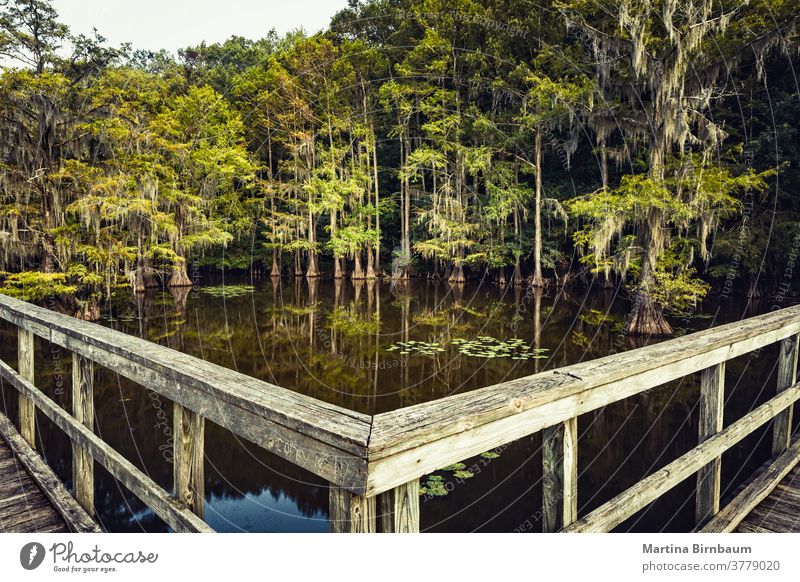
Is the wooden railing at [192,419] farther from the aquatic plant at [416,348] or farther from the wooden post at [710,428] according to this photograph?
the aquatic plant at [416,348]

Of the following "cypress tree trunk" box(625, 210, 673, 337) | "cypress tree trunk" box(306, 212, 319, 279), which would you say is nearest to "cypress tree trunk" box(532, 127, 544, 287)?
"cypress tree trunk" box(625, 210, 673, 337)

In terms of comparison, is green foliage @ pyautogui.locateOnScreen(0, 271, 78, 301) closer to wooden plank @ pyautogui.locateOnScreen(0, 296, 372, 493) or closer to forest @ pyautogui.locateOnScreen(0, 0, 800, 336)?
forest @ pyautogui.locateOnScreen(0, 0, 800, 336)

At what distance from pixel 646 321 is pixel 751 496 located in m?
10.9

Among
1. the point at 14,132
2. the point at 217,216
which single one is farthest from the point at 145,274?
the point at 14,132

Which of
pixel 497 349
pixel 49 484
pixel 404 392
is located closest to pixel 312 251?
pixel 497 349

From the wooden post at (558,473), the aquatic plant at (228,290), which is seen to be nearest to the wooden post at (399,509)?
the wooden post at (558,473)

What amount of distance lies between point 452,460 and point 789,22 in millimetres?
18486

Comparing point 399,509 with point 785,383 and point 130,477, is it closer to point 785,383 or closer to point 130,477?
point 130,477

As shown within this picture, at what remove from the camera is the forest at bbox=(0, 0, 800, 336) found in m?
13.2

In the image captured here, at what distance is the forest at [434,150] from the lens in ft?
43.4

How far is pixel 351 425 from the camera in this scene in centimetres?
124

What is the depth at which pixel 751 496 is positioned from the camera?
2.96m
